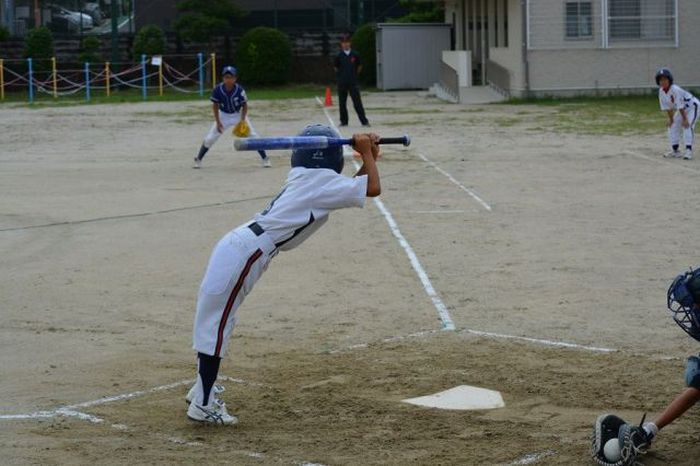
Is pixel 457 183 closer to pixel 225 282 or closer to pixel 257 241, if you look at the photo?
pixel 257 241

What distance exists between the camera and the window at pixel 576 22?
40094mm

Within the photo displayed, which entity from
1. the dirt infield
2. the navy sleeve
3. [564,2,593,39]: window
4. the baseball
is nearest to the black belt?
the dirt infield

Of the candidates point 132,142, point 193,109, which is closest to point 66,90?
point 193,109

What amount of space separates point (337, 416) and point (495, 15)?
38.5 m

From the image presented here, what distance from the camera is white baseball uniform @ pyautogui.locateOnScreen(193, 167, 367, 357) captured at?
24.7 ft

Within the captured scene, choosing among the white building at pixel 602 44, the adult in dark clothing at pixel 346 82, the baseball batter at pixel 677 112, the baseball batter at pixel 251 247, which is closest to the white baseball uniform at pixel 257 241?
the baseball batter at pixel 251 247

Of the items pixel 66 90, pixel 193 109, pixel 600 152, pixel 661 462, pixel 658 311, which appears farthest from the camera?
pixel 66 90

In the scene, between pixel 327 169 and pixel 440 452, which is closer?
pixel 440 452

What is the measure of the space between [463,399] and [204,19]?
49.0 meters

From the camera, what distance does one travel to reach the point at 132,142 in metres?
28.2

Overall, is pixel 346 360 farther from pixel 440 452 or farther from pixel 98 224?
pixel 98 224

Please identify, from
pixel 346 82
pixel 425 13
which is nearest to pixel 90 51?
pixel 425 13

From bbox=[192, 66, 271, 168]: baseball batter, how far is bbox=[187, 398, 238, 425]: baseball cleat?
15323 millimetres

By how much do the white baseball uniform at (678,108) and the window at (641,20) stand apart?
696 inches
